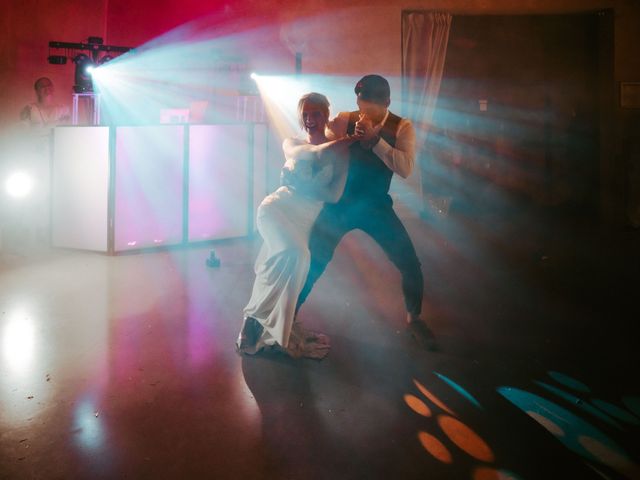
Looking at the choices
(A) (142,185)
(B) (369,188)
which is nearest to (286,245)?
(B) (369,188)

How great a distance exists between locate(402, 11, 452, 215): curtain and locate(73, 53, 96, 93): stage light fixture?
13.0 ft

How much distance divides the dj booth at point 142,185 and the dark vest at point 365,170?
2.90 m

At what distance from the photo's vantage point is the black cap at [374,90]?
2.63m

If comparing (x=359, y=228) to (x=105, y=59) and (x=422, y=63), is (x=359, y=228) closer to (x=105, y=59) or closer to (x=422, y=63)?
(x=422, y=63)

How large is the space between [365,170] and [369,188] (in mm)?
99

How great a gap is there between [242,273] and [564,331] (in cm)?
251

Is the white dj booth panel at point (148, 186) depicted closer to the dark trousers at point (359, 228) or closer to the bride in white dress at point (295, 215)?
the bride in white dress at point (295, 215)

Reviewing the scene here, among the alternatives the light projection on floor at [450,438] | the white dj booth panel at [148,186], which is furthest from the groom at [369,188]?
the white dj booth panel at [148,186]

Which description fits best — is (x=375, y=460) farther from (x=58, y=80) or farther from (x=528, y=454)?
(x=58, y=80)

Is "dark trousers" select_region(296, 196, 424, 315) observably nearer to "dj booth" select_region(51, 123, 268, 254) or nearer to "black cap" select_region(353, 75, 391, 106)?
"black cap" select_region(353, 75, 391, 106)

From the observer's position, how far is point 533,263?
4.59m

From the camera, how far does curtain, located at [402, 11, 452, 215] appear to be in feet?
22.2

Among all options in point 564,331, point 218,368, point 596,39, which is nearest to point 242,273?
point 218,368

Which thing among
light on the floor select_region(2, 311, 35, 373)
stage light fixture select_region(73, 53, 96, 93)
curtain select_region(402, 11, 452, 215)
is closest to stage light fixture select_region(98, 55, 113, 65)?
stage light fixture select_region(73, 53, 96, 93)
